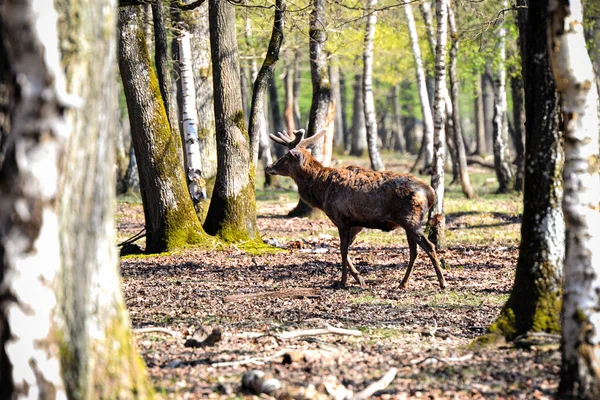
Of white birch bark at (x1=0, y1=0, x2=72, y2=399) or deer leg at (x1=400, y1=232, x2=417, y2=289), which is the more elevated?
white birch bark at (x1=0, y1=0, x2=72, y2=399)

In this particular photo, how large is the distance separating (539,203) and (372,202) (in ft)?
16.0

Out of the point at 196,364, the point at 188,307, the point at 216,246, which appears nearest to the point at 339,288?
the point at 188,307

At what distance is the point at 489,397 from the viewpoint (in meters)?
5.92

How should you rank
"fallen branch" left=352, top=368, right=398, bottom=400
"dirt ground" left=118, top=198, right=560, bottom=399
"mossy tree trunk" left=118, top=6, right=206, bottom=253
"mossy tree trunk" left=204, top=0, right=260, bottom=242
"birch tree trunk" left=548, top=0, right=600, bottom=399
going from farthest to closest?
"mossy tree trunk" left=204, top=0, right=260, bottom=242
"mossy tree trunk" left=118, top=6, right=206, bottom=253
"dirt ground" left=118, top=198, right=560, bottom=399
"fallen branch" left=352, top=368, right=398, bottom=400
"birch tree trunk" left=548, top=0, right=600, bottom=399

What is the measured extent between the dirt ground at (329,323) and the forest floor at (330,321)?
0.05ft

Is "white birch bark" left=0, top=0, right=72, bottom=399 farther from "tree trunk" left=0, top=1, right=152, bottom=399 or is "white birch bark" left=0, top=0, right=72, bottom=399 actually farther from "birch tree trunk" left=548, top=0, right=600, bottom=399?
"birch tree trunk" left=548, top=0, right=600, bottom=399

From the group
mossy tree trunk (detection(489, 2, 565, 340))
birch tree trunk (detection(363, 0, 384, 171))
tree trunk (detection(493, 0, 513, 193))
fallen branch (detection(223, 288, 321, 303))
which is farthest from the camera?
tree trunk (detection(493, 0, 513, 193))

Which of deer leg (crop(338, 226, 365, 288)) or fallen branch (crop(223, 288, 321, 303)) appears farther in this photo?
deer leg (crop(338, 226, 365, 288))

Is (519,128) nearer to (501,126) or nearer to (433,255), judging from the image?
(501,126)

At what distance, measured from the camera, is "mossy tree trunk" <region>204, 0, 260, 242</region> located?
14.1 m

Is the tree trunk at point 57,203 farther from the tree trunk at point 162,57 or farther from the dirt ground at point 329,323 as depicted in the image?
the tree trunk at point 162,57

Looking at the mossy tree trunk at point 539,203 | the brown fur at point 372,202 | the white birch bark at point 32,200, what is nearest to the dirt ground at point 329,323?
the mossy tree trunk at point 539,203

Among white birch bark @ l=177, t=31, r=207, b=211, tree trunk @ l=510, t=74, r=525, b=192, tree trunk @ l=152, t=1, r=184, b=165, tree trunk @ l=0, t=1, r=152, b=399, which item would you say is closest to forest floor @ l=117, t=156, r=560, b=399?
tree trunk @ l=0, t=1, r=152, b=399

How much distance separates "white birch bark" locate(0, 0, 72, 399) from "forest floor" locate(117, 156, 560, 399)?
4.84 feet
